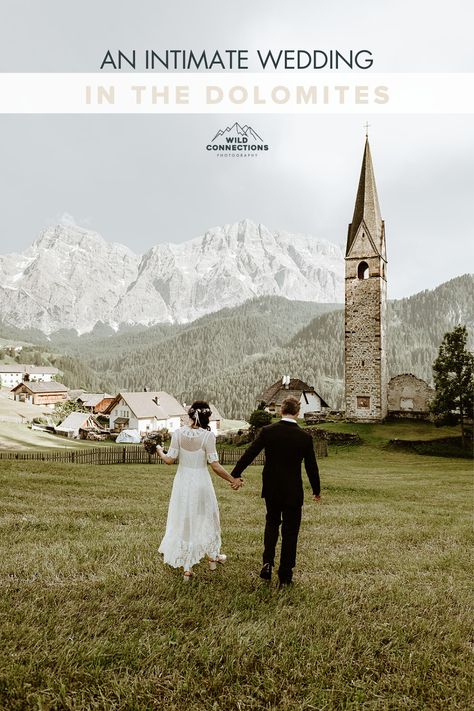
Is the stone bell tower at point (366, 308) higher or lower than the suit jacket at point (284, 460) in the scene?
higher

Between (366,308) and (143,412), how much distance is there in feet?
156

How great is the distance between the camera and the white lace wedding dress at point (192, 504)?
228 inches

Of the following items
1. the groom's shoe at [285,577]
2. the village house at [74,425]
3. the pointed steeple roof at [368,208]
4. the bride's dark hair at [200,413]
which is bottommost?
the village house at [74,425]

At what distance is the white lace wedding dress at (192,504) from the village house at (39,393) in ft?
493

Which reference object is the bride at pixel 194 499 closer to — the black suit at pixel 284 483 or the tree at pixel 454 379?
the black suit at pixel 284 483

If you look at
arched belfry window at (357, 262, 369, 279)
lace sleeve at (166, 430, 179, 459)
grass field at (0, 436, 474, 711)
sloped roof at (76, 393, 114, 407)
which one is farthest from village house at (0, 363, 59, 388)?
lace sleeve at (166, 430, 179, 459)

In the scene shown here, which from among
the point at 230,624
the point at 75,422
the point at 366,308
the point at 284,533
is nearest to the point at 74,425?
the point at 75,422

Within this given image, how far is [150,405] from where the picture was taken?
272 feet

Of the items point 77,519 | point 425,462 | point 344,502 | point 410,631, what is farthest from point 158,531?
point 425,462

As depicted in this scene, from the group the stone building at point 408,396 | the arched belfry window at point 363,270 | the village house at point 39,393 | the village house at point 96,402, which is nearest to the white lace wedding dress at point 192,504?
the stone building at point 408,396

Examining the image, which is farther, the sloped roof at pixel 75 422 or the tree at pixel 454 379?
the sloped roof at pixel 75 422

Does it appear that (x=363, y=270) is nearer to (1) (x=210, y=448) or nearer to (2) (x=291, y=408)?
(2) (x=291, y=408)

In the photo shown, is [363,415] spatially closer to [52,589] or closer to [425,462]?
[425,462]

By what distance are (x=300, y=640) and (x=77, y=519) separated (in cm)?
557
